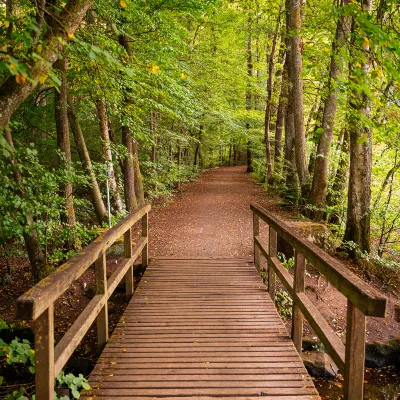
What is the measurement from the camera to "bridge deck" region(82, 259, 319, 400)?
10.2ft

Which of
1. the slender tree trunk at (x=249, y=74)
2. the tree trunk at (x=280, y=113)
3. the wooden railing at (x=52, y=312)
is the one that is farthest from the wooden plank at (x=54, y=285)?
the slender tree trunk at (x=249, y=74)

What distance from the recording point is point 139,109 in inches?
328

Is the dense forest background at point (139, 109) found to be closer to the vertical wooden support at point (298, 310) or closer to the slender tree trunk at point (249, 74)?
A: the slender tree trunk at point (249, 74)

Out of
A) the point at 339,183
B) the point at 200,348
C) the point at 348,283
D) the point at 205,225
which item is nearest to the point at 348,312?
the point at 348,283

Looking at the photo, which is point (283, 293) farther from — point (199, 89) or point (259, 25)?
point (199, 89)

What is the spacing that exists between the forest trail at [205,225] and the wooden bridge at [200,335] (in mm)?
3132

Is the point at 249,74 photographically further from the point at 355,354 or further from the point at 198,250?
the point at 355,354

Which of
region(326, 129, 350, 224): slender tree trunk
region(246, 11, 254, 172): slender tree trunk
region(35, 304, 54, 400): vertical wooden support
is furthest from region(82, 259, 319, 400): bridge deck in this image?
region(246, 11, 254, 172): slender tree trunk

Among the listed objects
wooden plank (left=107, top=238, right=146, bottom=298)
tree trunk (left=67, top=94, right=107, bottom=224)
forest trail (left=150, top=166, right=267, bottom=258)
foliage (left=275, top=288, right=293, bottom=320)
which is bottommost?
foliage (left=275, top=288, right=293, bottom=320)

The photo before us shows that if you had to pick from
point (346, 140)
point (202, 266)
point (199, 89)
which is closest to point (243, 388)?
point (202, 266)

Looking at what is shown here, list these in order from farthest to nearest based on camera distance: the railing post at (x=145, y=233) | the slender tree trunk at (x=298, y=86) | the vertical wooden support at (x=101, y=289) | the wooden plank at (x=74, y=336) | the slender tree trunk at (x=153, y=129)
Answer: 1. the slender tree trunk at (x=153, y=129)
2. the slender tree trunk at (x=298, y=86)
3. the railing post at (x=145, y=233)
4. the vertical wooden support at (x=101, y=289)
5. the wooden plank at (x=74, y=336)

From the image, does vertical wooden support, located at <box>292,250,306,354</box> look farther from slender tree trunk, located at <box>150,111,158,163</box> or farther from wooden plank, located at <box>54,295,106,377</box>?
slender tree trunk, located at <box>150,111,158,163</box>

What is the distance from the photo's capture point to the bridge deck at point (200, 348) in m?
3.10

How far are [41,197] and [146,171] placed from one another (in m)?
8.89
